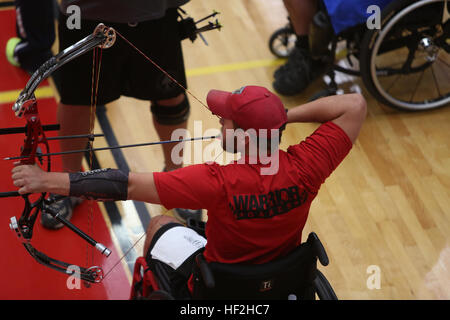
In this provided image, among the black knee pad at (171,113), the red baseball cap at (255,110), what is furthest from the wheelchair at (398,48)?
the red baseball cap at (255,110)

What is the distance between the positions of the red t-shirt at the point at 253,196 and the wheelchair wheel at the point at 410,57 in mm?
1155

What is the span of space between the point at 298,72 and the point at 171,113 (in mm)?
854

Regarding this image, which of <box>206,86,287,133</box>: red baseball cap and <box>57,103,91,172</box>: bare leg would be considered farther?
<box>57,103,91,172</box>: bare leg

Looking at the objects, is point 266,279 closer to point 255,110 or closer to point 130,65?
point 255,110

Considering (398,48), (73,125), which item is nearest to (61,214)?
(73,125)

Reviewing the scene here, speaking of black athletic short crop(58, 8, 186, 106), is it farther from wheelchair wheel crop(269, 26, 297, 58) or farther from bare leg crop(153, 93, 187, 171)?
wheelchair wheel crop(269, 26, 297, 58)

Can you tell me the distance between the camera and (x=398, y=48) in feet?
9.06

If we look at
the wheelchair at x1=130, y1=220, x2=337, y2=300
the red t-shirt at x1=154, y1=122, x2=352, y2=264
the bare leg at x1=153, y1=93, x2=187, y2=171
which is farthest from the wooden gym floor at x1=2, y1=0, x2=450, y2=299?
the red t-shirt at x1=154, y1=122, x2=352, y2=264

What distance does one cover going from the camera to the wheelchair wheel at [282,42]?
3057 mm

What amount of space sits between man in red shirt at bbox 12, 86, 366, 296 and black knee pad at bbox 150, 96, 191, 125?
666 mm

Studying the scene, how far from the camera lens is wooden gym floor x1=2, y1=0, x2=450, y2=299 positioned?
2.32 metres
